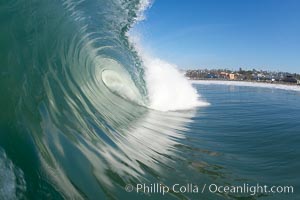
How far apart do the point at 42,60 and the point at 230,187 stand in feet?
15.9

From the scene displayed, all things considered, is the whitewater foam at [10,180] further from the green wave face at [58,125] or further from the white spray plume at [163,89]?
the white spray plume at [163,89]

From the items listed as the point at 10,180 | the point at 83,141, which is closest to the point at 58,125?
the point at 83,141

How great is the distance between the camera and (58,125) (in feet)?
18.1

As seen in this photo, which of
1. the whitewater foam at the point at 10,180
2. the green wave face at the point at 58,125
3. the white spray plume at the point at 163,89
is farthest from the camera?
the white spray plume at the point at 163,89

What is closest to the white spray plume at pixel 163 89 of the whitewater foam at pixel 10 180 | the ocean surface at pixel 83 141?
the ocean surface at pixel 83 141

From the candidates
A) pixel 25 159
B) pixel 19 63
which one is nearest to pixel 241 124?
pixel 19 63

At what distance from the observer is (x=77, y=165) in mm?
4383

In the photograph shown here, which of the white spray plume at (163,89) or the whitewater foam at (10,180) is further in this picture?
the white spray plume at (163,89)

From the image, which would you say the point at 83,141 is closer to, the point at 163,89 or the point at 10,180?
the point at 10,180

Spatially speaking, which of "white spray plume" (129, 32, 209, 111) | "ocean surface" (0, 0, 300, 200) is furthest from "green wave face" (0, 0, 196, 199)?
"white spray plume" (129, 32, 209, 111)

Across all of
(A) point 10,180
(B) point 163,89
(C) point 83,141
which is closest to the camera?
(A) point 10,180

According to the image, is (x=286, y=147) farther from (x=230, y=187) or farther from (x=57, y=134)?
(x=57, y=134)

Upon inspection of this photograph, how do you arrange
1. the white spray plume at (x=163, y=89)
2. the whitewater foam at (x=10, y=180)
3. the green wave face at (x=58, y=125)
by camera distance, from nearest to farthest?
the whitewater foam at (x=10, y=180) < the green wave face at (x=58, y=125) < the white spray plume at (x=163, y=89)

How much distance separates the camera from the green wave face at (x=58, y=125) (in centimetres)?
390
